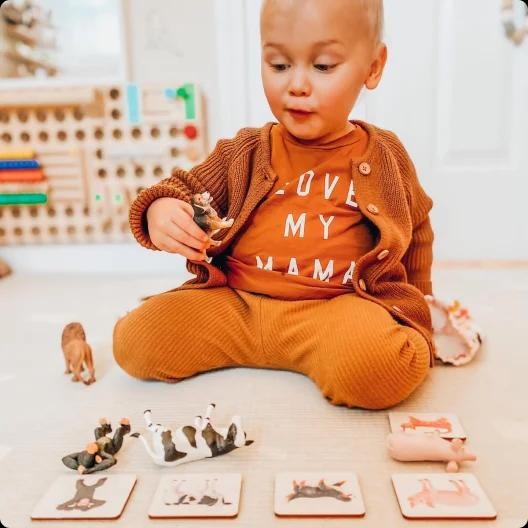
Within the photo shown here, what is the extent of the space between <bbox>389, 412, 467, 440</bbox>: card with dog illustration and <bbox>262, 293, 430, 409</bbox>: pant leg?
Answer: 0.03 meters

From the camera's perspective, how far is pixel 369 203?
2.52 feet

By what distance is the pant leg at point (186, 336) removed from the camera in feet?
2.45

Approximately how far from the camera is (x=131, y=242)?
1.46m

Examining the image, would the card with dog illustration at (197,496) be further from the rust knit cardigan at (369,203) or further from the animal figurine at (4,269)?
the animal figurine at (4,269)

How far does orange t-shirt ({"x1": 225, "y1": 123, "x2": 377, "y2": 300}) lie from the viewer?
0.78 metres

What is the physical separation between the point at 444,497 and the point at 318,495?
0.36ft

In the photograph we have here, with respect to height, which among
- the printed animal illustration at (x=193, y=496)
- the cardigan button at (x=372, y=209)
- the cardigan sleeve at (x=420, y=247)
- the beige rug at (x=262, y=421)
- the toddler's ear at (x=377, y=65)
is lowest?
the beige rug at (x=262, y=421)

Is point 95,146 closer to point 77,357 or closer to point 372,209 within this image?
point 77,357

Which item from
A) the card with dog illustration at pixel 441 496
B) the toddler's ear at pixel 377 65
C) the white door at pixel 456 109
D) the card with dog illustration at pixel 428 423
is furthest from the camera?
the white door at pixel 456 109

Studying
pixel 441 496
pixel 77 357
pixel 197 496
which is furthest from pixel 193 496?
pixel 77 357

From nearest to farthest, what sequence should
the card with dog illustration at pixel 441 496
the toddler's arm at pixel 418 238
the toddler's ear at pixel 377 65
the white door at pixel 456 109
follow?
the card with dog illustration at pixel 441 496
the toddler's ear at pixel 377 65
the toddler's arm at pixel 418 238
the white door at pixel 456 109

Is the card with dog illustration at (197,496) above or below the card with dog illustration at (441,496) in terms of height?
above

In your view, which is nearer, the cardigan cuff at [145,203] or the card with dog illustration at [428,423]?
the card with dog illustration at [428,423]

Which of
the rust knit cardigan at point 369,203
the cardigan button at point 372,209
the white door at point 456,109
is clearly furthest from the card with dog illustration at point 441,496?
the white door at point 456,109
